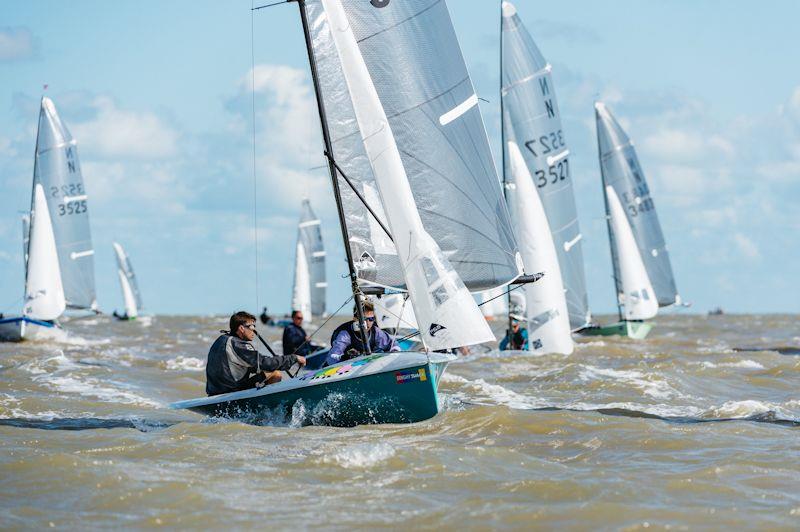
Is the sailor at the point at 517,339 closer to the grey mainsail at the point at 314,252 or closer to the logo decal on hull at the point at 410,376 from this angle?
the logo decal on hull at the point at 410,376

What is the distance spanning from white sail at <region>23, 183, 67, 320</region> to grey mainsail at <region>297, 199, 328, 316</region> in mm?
21078

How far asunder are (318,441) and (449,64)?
16.3ft

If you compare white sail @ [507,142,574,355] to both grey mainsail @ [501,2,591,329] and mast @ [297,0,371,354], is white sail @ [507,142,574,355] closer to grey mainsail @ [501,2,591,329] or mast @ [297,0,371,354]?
grey mainsail @ [501,2,591,329]

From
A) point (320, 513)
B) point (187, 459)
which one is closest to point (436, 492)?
point (320, 513)

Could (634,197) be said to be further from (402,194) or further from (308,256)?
(402,194)

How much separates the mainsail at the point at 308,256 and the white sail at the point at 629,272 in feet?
73.0

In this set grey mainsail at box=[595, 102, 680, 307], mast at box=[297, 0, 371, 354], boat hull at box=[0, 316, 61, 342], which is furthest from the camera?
grey mainsail at box=[595, 102, 680, 307]

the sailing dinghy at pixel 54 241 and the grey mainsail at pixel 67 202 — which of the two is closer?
the sailing dinghy at pixel 54 241

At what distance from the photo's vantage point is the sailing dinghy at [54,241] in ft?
93.1

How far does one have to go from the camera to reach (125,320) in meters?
68.4

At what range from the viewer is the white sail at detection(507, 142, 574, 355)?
1753cm

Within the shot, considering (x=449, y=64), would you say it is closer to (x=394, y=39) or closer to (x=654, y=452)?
(x=394, y=39)

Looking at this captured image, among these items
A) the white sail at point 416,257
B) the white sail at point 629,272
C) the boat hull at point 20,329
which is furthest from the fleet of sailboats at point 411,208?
the boat hull at point 20,329

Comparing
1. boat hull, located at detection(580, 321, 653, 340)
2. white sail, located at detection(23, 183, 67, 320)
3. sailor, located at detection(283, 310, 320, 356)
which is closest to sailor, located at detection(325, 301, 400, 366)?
sailor, located at detection(283, 310, 320, 356)
